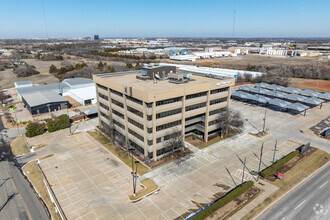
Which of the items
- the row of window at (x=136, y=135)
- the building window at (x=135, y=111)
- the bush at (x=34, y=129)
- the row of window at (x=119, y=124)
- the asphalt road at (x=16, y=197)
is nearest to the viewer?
the asphalt road at (x=16, y=197)

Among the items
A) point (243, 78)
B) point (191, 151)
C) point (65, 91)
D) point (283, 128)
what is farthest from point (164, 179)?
point (243, 78)

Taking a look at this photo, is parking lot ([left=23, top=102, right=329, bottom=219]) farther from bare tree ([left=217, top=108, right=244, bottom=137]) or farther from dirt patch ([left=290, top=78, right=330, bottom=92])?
dirt patch ([left=290, top=78, right=330, bottom=92])

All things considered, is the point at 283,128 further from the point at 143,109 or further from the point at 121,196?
the point at 121,196

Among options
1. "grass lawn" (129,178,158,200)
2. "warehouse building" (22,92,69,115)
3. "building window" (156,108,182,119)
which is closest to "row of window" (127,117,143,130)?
"building window" (156,108,182,119)

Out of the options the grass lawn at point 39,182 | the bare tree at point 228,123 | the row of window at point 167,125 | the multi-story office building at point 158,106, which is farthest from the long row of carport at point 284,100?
the grass lawn at point 39,182

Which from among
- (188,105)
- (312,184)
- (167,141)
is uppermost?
(188,105)

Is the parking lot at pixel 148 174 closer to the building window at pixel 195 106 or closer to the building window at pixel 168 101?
the building window at pixel 195 106

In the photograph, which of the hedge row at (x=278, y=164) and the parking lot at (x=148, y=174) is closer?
the parking lot at (x=148, y=174)
